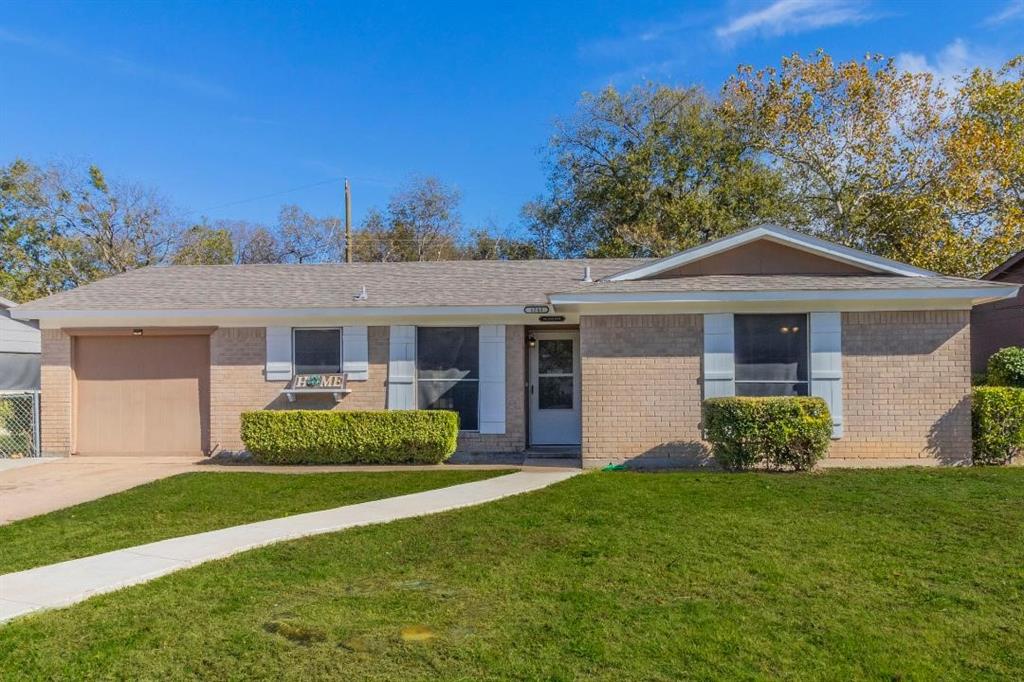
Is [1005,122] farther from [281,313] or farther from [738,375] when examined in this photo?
[281,313]

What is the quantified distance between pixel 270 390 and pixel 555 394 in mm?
5015

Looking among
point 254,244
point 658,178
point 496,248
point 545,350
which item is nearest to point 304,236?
point 254,244

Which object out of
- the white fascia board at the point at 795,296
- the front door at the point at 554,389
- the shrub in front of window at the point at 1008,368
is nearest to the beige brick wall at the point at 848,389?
the white fascia board at the point at 795,296

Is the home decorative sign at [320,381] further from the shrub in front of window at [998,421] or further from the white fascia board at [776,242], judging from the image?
the shrub in front of window at [998,421]

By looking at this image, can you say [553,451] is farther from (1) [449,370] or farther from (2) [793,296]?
(2) [793,296]

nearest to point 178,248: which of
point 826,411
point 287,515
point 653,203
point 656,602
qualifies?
point 653,203

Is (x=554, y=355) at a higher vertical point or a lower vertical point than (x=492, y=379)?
higher

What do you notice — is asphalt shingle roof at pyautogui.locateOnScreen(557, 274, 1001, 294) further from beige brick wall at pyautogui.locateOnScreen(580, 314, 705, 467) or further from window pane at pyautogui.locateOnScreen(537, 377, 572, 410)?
window pane at pyautogui.locateOnScreen(537, 377, 572, 410)

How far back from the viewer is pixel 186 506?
7.95 m

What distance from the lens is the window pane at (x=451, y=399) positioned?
1209cm

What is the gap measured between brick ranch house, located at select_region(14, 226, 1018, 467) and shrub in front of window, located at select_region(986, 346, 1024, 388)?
2.77 metres

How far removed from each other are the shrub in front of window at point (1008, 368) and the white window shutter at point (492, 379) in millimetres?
8822

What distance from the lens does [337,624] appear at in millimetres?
4309

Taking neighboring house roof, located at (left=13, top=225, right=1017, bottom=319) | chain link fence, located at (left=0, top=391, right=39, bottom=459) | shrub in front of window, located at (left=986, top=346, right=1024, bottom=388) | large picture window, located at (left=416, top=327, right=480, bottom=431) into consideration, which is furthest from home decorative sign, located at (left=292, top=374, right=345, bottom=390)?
shrub in front of window, located at (left=986, top=346, right=1024, bottom=388)
